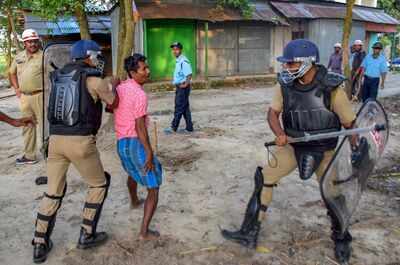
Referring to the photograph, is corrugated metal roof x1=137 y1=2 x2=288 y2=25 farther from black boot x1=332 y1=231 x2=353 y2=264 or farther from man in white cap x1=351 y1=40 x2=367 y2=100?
black boot x1=332 y1=231 x2=353 y2=264

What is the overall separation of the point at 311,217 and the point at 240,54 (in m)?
13.8

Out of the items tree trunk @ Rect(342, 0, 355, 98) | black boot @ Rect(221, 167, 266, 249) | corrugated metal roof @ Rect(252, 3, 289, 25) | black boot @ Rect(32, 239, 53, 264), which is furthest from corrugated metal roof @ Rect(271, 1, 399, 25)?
black boot @ Rect(32, 239, 53, 264)

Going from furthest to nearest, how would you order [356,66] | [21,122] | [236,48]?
[236,48] → [356,66] → [21,122]

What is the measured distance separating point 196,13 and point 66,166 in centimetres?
1281

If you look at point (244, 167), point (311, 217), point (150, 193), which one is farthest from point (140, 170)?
point (244, 167)

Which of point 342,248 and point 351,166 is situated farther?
point 342,248

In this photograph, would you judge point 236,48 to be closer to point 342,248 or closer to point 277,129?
point 277,129

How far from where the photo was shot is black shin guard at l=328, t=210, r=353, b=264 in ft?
10.2

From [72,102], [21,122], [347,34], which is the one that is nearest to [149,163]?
[72,102]

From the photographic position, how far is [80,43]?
121 inches

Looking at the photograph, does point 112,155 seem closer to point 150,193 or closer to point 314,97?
point 150,193

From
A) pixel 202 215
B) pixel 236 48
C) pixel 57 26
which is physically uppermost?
pixel 57 26

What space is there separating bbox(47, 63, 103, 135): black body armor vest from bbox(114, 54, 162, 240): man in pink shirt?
10.0 inches

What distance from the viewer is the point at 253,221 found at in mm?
3326
